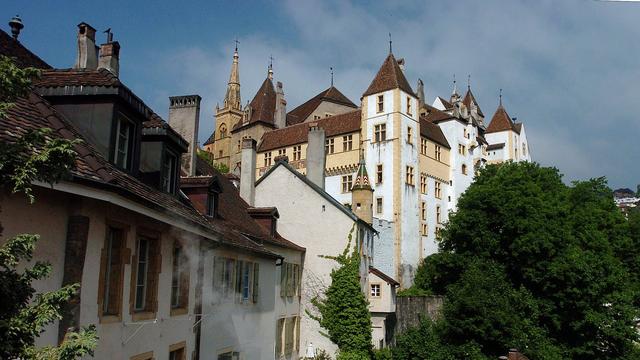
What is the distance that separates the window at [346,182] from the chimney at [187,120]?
40.1 metres

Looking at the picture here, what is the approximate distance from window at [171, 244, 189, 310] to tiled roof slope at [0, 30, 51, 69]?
14.9 feet

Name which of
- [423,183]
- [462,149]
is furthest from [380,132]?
[462,149]

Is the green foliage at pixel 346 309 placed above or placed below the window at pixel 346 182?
below

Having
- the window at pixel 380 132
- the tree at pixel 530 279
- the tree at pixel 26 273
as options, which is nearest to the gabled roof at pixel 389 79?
the window at pixel 380 132

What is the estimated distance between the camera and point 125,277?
9.93m

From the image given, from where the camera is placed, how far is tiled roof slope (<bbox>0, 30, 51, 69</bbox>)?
11.3m

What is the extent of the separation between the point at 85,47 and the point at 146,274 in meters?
6.42

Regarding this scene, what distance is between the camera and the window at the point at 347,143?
2400 inches

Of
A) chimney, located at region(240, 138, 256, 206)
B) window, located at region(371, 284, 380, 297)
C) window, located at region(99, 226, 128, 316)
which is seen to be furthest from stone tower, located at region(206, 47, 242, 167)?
window, located at region(99, 226, 128, 316)

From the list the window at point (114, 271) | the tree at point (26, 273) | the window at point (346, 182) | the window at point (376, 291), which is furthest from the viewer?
the window at point (346, 182)

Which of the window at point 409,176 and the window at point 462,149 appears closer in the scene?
the window at point 409,176

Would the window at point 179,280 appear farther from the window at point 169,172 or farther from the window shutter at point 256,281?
the window shutter at point 256,281

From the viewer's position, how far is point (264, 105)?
257 feet

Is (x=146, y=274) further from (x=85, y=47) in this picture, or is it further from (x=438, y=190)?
(x=438, y=190)
